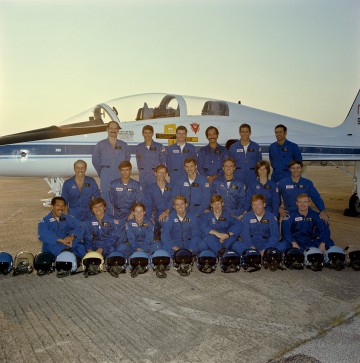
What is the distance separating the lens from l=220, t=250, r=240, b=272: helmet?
15.8 feet

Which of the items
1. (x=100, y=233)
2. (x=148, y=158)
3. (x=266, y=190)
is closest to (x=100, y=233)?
(x=100, y=233)

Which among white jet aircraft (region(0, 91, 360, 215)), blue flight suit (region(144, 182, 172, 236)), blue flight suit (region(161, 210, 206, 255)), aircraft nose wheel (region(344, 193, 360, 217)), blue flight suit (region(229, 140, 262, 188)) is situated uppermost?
white jet aircraft (region(0, 91, 360, 215))

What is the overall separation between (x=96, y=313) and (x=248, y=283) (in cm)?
187

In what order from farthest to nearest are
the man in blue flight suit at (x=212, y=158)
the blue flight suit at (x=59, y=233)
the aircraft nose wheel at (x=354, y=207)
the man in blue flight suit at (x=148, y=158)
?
the aircraft nose wheel at (x=354, y=207), the man in blue flight suit at (x=212, y=158), the man in blue flight suit at (x=148, y=158), the blue flight suit at (x=59, y=233)

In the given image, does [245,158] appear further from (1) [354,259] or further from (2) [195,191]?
(1) [354,259]

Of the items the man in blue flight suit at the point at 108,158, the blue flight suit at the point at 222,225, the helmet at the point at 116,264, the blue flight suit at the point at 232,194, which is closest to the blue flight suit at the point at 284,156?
the blue flight suit at the point at 232,194

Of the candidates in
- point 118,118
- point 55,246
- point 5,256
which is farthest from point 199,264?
point 118,118

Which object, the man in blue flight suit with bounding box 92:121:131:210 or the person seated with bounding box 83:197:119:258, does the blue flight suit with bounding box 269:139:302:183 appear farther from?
the person seated with bounding box 83:197:119:258

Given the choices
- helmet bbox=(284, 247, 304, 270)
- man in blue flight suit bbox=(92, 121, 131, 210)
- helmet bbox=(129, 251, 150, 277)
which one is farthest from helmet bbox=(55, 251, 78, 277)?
helmet bbox=(284, 247, 304, 270)

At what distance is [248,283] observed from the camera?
448 cm

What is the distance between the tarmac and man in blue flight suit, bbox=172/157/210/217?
1201mm

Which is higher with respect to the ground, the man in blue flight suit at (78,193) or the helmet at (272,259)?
the man in blue flight suit at (78,193)

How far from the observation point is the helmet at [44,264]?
466cm

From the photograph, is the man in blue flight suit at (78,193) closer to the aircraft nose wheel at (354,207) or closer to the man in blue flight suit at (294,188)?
the man in blue flight suit at (294,188)
